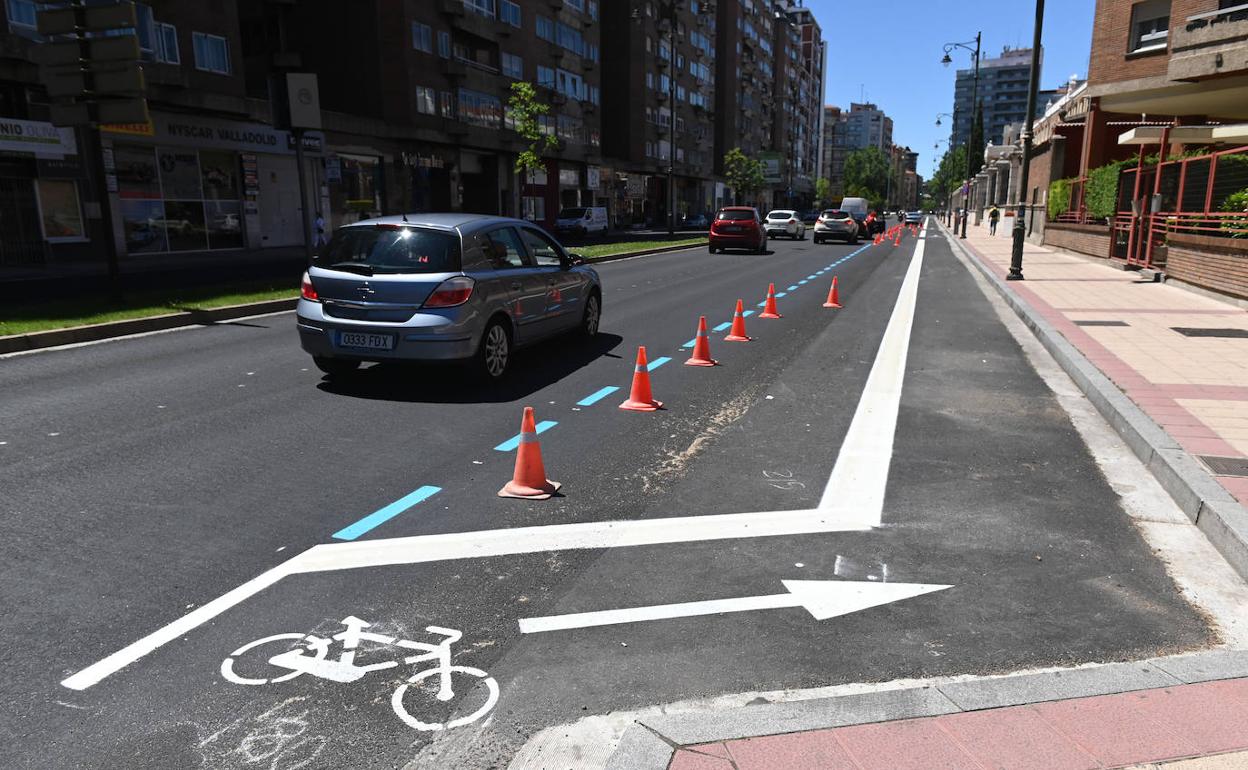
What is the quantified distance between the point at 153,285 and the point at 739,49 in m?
95.2

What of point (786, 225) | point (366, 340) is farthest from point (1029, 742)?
point (786, 225)

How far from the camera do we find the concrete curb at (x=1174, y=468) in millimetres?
4367

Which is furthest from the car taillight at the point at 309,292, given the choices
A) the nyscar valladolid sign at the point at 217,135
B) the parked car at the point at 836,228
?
the parked car at the point at 836,228

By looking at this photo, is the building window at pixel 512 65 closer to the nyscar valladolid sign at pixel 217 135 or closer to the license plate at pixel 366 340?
the nyscar valladolid sign at pixel 217 135

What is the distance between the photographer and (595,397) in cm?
784

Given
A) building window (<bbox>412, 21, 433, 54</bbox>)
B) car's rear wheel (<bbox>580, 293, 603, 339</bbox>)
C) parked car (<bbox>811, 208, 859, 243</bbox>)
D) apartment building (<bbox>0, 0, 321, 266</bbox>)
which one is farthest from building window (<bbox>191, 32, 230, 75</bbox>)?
parked car (<bbox>811, 208, 859, 243</bbox>)

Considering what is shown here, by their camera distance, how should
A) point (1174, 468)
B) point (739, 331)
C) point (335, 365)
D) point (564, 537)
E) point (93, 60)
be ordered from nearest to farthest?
point (564, 537)
point (1174, 468)
point (335, 365)
point (739, 331)
point (93, 60)

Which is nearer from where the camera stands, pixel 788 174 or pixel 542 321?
pixel 542 321

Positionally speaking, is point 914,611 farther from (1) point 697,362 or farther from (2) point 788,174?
(2) point 788,174

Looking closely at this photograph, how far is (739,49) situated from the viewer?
101 metres

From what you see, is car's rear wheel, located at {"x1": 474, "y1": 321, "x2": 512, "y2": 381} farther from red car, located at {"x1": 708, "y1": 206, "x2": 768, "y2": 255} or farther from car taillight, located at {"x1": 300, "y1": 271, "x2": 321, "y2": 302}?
red car, located at {"x1": 708, "y1": 206, "x2": 768, "y2": 255}

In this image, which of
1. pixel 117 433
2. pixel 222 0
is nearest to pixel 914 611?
pixel 117 433

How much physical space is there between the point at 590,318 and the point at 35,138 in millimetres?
Answer: 21683

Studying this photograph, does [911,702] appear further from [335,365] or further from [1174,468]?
[335,365]
